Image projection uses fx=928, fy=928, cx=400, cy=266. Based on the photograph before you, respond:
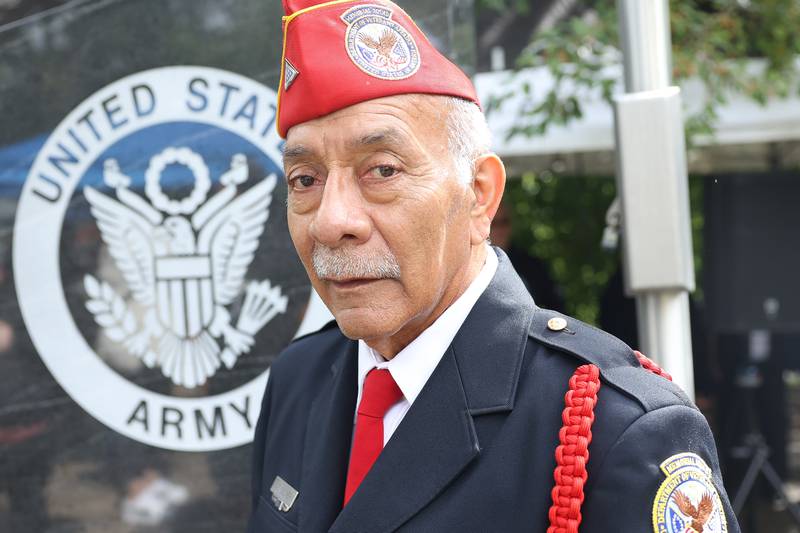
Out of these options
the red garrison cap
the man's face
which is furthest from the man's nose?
the red garrison cap

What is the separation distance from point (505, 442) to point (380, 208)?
37 cm

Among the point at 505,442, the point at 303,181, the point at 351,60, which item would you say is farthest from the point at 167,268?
the point at 505,442

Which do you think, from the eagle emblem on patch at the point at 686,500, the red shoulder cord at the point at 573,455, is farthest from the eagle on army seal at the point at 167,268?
the eagle emblem on patch at the point at 686,500

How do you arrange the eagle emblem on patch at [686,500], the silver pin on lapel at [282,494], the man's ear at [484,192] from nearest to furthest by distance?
the eagle emblem on patch at [686,500], the man's ear at [484,192], the silver pin on lapel at [282,494]

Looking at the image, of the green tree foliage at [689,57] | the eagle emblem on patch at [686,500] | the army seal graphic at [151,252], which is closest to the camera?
the eagle emblem on patch at [686,500]

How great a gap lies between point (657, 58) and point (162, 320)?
1258mm

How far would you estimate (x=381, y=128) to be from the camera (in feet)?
4.26

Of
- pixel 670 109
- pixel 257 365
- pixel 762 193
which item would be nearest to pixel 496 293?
pixel 670 109

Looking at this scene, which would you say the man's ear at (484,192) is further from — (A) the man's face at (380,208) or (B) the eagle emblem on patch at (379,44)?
(B) the eagle emblem on patch at (379,44)

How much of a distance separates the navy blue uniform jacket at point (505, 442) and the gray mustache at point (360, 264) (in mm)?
190

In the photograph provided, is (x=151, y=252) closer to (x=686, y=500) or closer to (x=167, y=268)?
(x=167, y=268)

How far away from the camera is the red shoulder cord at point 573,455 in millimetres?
1201

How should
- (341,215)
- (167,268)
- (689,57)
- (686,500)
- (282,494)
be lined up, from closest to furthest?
(686,500) → (341,215) → (282,494) → (167,268) → (689,57)

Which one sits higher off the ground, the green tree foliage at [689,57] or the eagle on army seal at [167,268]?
the green tree foliage at [689,57]
